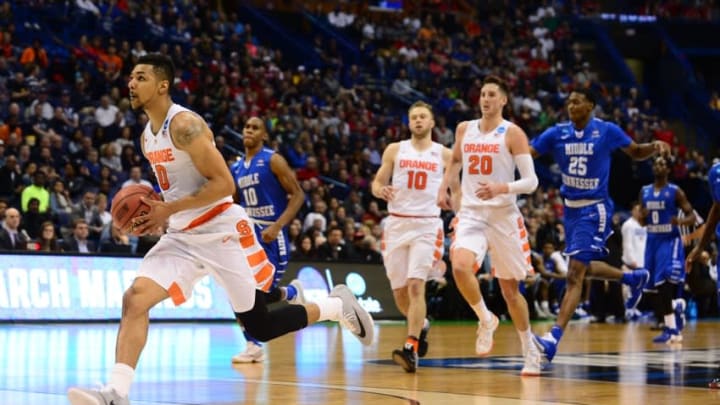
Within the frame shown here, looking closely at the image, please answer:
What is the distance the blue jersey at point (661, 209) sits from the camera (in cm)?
1602

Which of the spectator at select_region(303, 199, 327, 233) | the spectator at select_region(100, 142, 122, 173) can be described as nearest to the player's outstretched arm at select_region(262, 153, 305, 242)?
the spectator at select_region(303, 199, 327, 233)

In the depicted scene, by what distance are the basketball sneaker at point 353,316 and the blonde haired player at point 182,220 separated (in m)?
1.72

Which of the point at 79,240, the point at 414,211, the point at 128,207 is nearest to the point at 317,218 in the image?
the point at 79,240

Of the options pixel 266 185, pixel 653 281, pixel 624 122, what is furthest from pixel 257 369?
pixel 624 122

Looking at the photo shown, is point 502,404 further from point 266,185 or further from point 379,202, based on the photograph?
point 379,202

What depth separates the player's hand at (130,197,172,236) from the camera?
22.4ft

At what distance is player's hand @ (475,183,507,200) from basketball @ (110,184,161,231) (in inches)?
128

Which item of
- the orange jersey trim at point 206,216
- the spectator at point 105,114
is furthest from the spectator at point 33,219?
the orange jersey trim at point 206,216

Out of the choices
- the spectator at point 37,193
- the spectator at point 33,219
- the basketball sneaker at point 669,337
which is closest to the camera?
the basketball sneaker at point 669,337

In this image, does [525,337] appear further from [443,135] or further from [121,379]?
[443,135]

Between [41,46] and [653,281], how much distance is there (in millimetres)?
12810

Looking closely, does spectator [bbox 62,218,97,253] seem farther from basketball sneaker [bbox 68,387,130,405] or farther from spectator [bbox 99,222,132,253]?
basketball sneaker [bbox 68,387,130,405]

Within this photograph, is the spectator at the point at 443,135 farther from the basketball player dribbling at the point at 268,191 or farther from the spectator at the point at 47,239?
the basketball player dribbling at the point at 268,191

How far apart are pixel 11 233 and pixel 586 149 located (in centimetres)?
895
